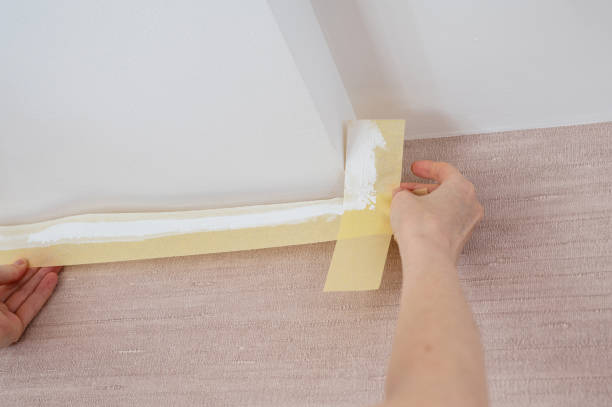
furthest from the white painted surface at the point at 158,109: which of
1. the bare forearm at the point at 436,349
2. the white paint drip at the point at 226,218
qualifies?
the bare forearm at the point at 436,349

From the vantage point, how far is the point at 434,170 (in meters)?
1.18

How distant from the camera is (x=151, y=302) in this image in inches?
51.1

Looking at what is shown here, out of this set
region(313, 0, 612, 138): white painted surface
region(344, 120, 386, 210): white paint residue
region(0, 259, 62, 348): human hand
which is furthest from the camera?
region(0, 259, 62, 348): human hand

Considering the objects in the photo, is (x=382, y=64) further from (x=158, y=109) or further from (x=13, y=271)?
(x=13, y=271)

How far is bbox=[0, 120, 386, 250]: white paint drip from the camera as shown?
1.20 metres

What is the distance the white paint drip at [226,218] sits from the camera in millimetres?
1199

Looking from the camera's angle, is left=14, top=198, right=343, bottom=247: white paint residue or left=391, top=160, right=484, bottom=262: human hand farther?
left=14, top=198, right=343, bottom=247: white paint residue

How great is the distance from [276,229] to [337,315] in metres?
0.23

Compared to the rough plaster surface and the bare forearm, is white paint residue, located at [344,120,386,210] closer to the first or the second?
the rough plaster surface

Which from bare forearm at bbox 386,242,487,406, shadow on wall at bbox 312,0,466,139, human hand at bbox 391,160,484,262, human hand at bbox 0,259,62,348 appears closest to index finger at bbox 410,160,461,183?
human hand at bbox 391,160,484,262

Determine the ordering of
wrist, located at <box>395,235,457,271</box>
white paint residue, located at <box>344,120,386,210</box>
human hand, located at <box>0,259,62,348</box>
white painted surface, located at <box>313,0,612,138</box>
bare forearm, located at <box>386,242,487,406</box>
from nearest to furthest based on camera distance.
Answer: bare forearm, located at <box>386,242,487,406</box> < wrist, located at <box>395,235,457,271</box> < white painted surface, located at <box>313,0,612,138</box> < white paint residue, located at <box>344,120,386,210</box> < human hand, located at <box>0,259,62,348</box>

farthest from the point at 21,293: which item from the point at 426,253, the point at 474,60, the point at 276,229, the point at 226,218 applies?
the point at 474,60

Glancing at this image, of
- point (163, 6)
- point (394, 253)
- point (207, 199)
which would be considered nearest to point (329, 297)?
point (394, 253)

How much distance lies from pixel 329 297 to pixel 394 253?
0.16m
